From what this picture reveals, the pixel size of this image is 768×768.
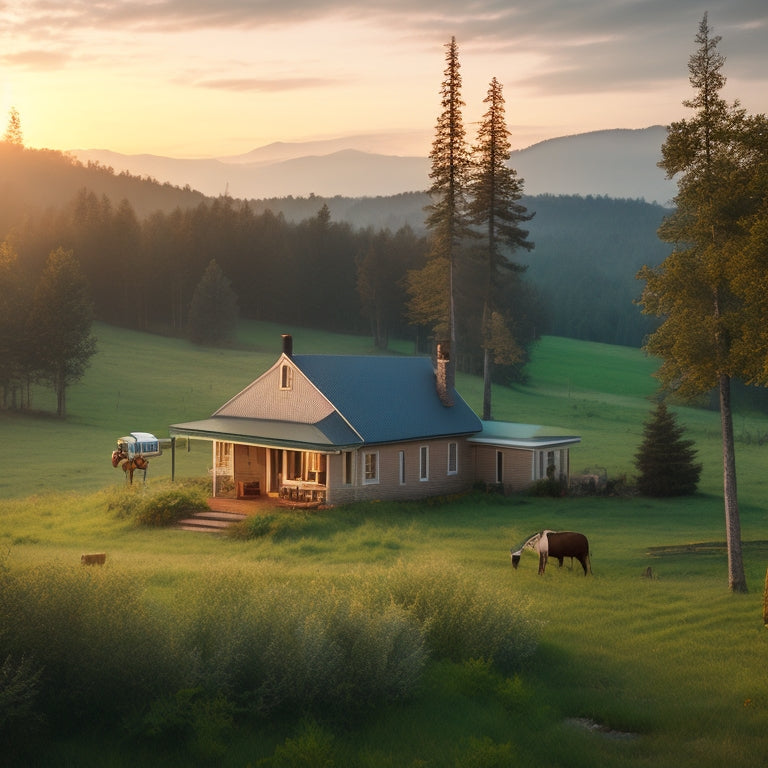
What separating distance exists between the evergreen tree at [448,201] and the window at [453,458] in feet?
41.3

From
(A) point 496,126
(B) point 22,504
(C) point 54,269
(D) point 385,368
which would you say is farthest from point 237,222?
(B) point 22,504

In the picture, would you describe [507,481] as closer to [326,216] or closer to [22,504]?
[22,504]

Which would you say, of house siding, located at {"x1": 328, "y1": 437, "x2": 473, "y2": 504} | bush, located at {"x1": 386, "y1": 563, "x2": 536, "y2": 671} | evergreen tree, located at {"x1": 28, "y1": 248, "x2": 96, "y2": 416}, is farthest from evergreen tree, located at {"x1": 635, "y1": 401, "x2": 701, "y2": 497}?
evergreen tree, located at {"x1": 28, "y1": 248, "x2": 96, "y2": 416}

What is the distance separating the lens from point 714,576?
2633 cm

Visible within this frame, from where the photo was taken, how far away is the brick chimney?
148 feet

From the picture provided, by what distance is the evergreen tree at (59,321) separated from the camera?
63062mm

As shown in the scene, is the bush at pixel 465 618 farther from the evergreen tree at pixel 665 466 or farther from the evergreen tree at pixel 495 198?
the evergreen tree at pixel 495 198

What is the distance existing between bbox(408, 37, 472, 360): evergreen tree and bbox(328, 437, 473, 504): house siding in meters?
12.9

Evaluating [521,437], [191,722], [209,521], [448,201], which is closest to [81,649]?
[191,722]

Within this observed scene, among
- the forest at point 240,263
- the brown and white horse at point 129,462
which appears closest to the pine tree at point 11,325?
the brown and white horse at point 129,462

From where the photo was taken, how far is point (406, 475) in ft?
134

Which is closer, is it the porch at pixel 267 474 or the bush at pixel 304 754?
the bush at pixel 304 754

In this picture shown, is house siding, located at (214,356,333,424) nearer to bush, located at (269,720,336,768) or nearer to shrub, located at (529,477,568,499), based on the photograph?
shrub, located at (529,477,568,499)

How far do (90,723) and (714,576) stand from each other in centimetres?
1835
